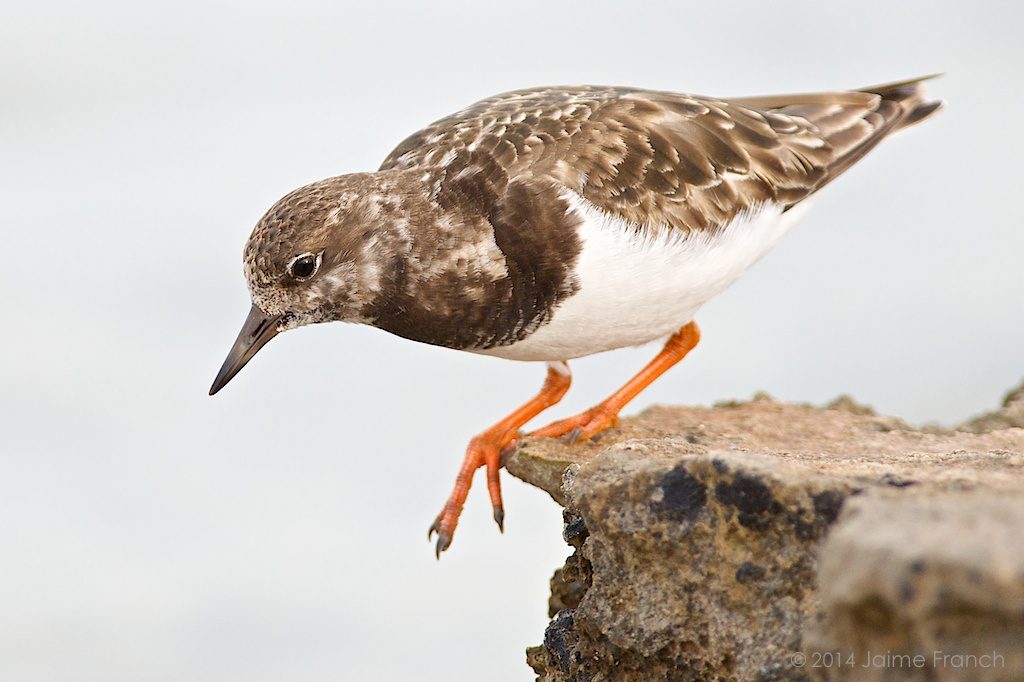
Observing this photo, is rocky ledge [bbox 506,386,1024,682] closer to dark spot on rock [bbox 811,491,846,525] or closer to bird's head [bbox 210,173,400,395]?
dark spot on rock [bbox 811,491,846,525]

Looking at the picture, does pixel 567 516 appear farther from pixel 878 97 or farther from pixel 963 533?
pixel 878 97

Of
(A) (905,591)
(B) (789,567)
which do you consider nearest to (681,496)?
(B) (789,567)

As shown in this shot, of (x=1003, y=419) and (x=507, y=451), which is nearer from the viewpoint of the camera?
(x=507, y=451)

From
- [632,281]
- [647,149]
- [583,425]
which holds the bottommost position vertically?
[583,425]

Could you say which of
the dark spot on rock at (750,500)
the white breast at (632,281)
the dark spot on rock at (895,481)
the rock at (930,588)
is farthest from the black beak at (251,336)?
Answer: the rock at (930,588)

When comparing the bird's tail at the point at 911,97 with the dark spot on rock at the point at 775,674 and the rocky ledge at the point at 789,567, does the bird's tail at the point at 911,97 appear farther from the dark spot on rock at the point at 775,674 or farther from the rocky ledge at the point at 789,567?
the dark spot on rock at the point at 775,674

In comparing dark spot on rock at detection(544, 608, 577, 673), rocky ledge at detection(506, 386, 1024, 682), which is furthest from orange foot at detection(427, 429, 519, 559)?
dark spot on rock at detection(544, 608, 577, 673)

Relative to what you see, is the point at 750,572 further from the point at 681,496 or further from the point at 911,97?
the point at 911,97
